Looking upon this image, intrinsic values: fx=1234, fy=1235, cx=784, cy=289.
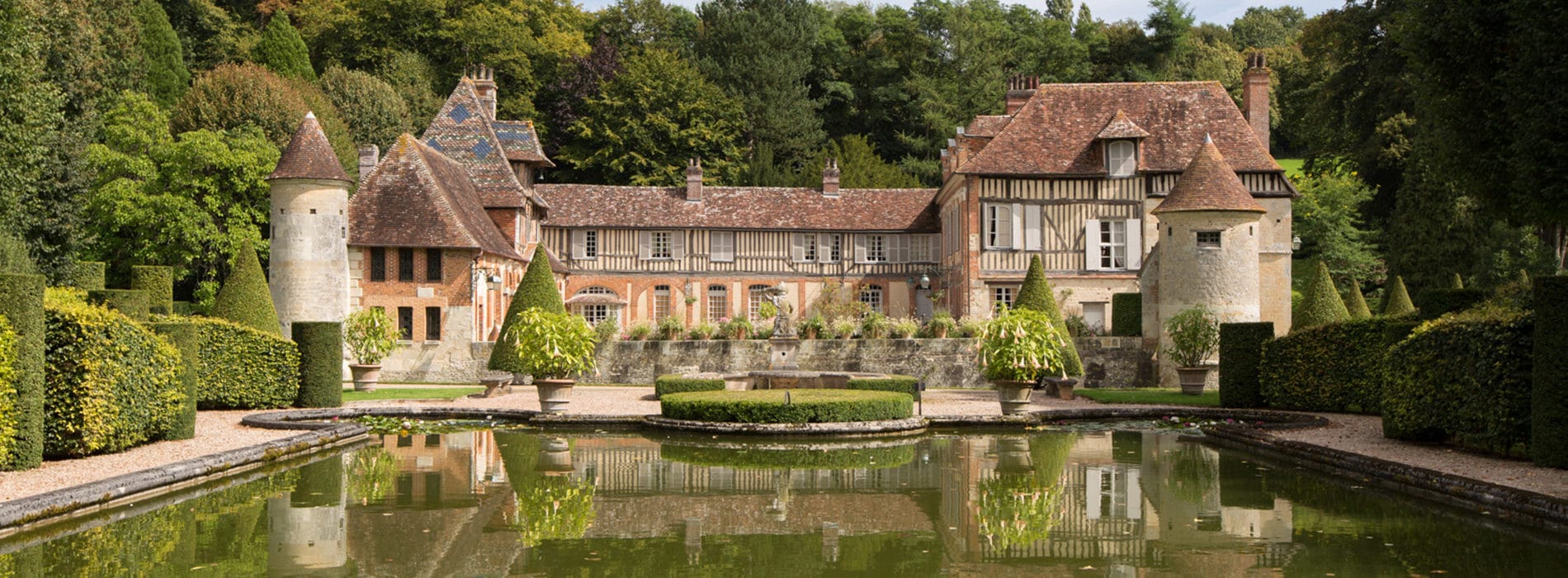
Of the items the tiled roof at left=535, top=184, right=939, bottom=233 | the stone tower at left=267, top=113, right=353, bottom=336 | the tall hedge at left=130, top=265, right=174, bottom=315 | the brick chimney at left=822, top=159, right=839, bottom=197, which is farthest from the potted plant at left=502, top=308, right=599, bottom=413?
the brick chimney at left=822, top=159, right=839, bottom=197

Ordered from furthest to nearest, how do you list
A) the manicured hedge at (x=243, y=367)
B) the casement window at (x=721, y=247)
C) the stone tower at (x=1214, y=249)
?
1. the casement window at (x=721, y=247)
2. the stone tower at (x=1214, y=249)
3. the manicured hedge at (x=243, y=367)

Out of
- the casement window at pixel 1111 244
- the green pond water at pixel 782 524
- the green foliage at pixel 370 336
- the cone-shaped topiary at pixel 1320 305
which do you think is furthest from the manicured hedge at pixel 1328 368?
the green foliage at pixel 370 336

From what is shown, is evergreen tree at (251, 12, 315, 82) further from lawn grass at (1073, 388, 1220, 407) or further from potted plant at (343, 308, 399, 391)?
lawn grass at (1073, 388, 1220, 407)

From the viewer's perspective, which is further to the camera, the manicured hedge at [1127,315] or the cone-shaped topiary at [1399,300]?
the manicured hedge at [1127,315]

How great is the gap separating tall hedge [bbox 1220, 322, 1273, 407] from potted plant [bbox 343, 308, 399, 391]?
Answer: 15.0 m

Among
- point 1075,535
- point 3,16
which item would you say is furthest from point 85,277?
point 1075,535

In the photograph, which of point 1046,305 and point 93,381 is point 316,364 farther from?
point 1046,305

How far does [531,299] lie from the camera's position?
77.4ft

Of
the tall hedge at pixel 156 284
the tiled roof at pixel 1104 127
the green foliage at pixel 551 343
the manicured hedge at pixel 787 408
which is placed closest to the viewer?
the manicured hedge at pixel 787 408

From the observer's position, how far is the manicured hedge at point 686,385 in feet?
67.1

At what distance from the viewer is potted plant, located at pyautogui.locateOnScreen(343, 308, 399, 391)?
76.0 feet

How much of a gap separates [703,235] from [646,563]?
1123 inches

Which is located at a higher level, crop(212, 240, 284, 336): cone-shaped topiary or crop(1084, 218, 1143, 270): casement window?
crop(1084, 218, 1143, 270): casement window

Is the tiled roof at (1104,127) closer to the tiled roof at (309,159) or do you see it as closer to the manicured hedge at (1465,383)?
the tiled roof at (309,159)
